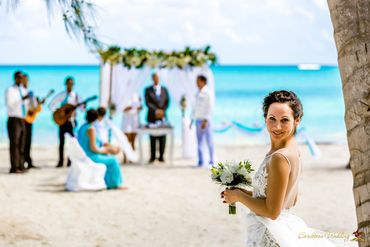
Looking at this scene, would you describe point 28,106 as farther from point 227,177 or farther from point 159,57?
point 227,177

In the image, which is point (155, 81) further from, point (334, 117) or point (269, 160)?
point (334, 117)

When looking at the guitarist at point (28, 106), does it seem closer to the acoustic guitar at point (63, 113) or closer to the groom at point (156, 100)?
the acoustic guitar at point (63, 113)

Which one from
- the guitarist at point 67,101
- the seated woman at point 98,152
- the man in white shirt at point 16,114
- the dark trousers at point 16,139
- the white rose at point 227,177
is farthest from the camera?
the guitarist at point 67,101

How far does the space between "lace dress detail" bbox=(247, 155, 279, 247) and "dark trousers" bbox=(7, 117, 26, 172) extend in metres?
7.47

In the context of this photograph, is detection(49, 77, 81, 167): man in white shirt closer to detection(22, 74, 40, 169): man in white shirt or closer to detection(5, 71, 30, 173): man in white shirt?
detection(22, 74, 40, 169): man in white shirt

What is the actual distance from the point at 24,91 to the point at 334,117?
24.8 metres

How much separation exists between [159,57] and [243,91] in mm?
36479

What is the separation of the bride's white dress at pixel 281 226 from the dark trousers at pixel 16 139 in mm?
7489

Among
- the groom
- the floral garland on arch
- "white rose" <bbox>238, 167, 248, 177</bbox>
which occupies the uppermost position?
the floral garland on arch

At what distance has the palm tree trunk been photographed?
2.89 meters

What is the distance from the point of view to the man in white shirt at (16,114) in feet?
32.8

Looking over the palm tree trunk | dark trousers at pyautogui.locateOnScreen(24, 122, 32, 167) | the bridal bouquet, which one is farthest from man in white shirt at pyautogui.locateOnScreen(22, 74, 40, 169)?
the palm tree trunk

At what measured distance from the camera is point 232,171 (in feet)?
10.1

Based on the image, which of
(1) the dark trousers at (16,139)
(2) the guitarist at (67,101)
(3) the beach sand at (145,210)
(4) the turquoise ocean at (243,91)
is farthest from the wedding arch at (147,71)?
(4) the turquoise ocean at (243,91)
